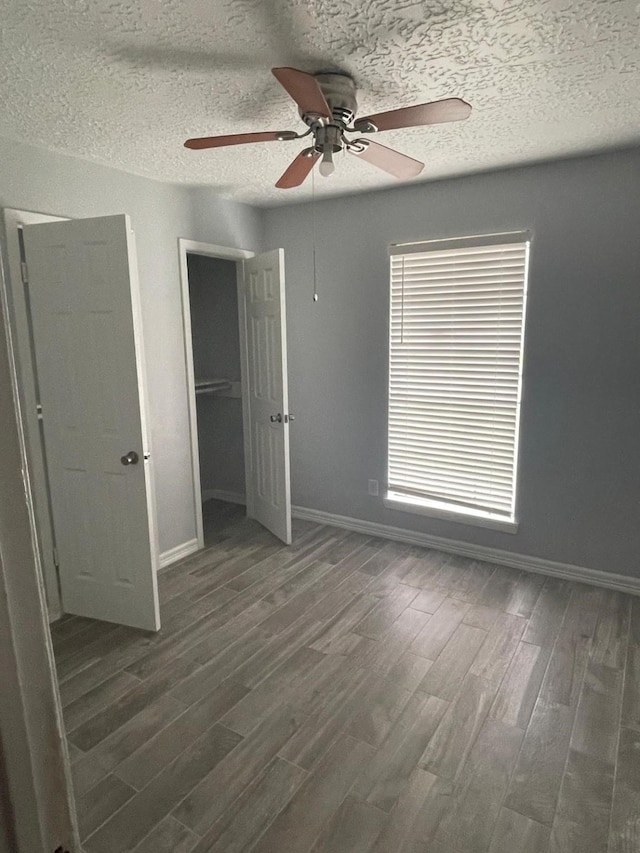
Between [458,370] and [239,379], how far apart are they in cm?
211

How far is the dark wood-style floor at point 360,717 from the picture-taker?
1.68 metres

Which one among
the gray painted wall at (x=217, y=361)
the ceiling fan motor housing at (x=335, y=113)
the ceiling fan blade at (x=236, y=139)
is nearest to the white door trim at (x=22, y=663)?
the ceiling fan blade at (x=236, y=139)

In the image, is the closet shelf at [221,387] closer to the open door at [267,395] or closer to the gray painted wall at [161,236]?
the open door at [267,395]

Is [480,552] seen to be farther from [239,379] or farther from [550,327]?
[239,379]

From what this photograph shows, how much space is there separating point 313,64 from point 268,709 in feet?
8.55

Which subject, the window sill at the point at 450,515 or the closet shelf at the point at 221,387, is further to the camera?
the closet shelf at the point at 221,387

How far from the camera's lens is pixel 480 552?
3617mm

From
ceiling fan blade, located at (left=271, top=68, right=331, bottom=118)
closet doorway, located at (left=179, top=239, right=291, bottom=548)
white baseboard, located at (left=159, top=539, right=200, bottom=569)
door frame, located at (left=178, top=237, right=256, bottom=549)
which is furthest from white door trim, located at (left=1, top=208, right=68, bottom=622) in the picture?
ceiling fan blade, located at (left=271, top=68, right=331, bottom=118)

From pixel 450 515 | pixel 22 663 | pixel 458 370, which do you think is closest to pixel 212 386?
pixel 458 370

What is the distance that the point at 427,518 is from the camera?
3816 millimetres

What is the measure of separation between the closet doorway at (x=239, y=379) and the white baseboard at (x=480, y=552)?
56cm

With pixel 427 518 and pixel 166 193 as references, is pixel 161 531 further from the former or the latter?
pixel 166 193

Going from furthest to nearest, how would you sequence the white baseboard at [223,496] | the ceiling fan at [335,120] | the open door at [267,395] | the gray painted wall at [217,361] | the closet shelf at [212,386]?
the white baseboard at [223,496] → the gray painted wall at [217,361] → the closet shelf at [212,386] → the open door at [267,395] → the ceiling fan at [335,120]

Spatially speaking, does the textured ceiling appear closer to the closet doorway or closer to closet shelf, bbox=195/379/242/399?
the closet doorway
